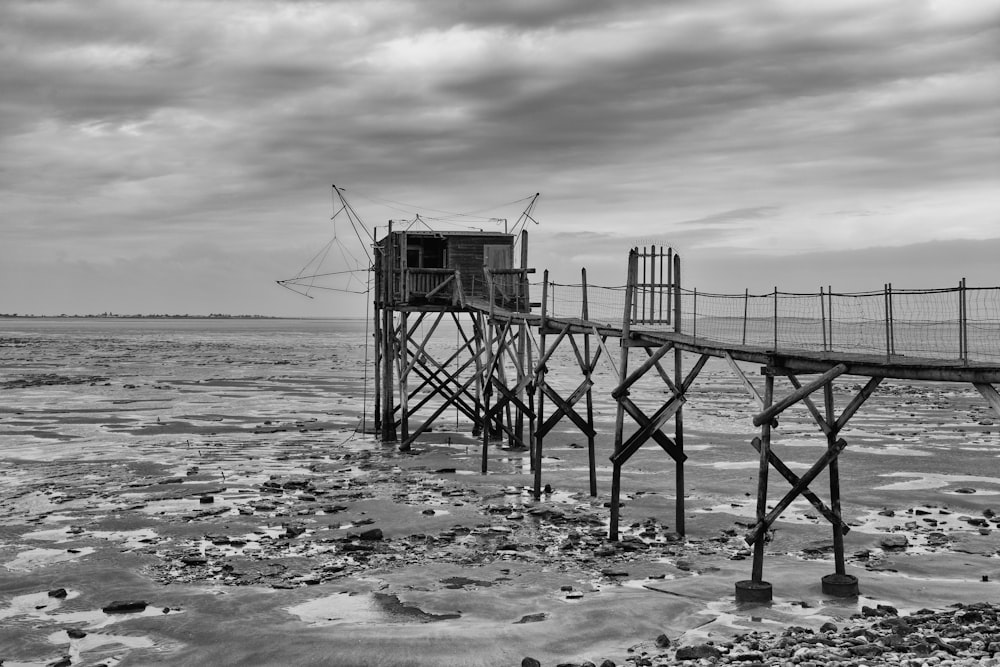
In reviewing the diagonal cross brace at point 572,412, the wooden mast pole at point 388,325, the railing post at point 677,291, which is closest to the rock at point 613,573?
the railing post at point 677,291

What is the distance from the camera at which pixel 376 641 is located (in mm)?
11141

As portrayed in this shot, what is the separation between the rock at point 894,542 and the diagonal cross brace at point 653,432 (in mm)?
3494

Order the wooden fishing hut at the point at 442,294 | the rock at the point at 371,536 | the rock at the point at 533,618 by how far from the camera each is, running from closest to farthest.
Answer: the rock at the point at 533,618
the rock at the point at 371,536
the wooden fishing hut at the point at 442,294

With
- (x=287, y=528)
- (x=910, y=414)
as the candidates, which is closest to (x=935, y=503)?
(x=287, y=528)

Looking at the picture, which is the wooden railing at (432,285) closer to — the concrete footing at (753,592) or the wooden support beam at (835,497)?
the wooden support beam at (835,497)

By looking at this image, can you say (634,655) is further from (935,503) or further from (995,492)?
(995,492)

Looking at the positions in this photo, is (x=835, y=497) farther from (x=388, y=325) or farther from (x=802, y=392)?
(x=388, y=325)

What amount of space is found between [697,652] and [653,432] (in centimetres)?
677

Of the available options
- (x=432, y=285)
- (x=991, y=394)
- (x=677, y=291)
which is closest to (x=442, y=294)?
(x=432, y=285)

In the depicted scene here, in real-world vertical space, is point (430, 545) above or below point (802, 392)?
below

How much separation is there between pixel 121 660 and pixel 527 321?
14939 millimetres

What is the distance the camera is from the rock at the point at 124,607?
12.5 meters

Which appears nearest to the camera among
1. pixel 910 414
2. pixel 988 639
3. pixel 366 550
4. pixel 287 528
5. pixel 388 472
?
pixel 988 639

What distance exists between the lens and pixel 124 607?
1259cm
